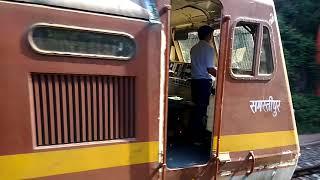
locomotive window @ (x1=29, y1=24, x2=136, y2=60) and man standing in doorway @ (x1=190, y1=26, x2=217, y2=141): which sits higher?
locomotive window @ (x1=29, y1=24, x2=136, y2=60)

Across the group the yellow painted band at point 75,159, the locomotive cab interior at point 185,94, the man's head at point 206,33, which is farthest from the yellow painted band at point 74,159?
the man's head at point 206,33

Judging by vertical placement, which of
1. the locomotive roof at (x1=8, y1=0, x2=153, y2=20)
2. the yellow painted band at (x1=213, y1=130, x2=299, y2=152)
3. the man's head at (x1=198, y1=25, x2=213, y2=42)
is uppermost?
the locomotive roof at (x1=8, y1=0, x2=153, y2=20)

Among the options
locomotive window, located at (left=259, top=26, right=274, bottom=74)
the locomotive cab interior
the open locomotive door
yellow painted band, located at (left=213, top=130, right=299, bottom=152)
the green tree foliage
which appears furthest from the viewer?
the green tree foliage

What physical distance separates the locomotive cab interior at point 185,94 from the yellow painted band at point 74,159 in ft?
1.63

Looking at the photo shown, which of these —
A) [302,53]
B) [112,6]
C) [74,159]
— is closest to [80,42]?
[112,6]

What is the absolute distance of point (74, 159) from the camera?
2.77m

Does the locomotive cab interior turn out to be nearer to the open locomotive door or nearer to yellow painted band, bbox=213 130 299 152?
the open locomotive door

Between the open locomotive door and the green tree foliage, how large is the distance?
19.9 feet

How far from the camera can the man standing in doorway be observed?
4246 mm

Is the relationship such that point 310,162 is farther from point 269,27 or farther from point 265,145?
point 269,27

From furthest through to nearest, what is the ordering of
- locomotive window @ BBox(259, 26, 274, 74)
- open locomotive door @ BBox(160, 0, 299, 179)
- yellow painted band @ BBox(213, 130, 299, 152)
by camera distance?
locomotive window @ BBox(259, 26, 274, 74) < yellow painted band @ BBox(213, 130, 299, 152) < open locomotive door @ BBox(160, 0, 299, 179)

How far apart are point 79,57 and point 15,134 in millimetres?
662

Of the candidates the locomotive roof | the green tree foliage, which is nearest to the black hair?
the locomotive roof

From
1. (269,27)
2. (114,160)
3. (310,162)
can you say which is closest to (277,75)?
(269,27)
